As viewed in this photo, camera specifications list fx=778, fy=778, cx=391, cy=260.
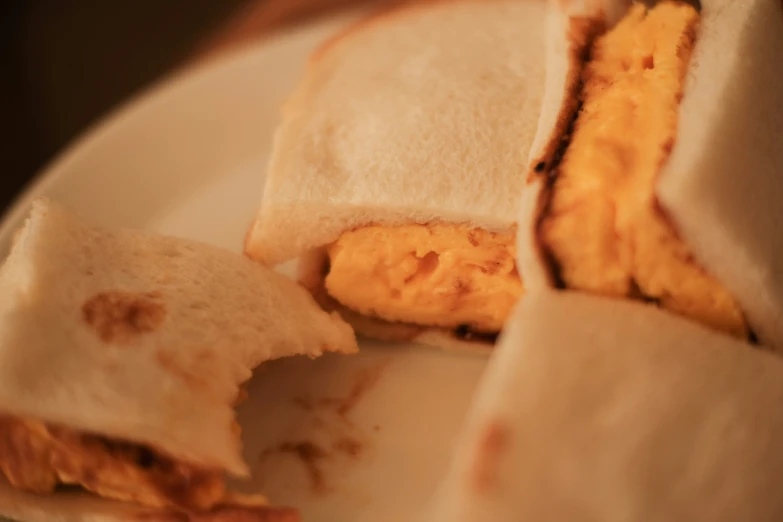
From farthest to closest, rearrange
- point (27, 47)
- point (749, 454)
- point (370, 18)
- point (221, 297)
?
point (27, 47) → point (370, 18) → point (221, 297) → point (749, 454)

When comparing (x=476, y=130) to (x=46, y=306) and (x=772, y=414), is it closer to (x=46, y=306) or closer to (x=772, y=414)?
(x=772, y=414)

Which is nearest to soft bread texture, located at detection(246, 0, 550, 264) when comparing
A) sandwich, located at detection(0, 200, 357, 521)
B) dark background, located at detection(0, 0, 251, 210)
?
sandwich, located at detection(0, 200, 357, 521)

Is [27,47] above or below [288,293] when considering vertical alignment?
above

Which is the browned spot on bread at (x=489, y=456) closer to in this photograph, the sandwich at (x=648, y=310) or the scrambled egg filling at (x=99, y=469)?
the sandwich at (x=648, y=310)

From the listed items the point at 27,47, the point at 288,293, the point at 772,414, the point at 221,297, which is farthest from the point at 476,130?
the point at 27,47

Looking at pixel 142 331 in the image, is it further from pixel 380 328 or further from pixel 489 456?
pixel 489 456

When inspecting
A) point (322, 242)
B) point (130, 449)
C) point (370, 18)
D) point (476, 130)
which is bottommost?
point (130, 449)

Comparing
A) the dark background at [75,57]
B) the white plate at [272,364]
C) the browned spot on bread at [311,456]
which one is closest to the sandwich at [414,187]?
the white plate at [272,364]
